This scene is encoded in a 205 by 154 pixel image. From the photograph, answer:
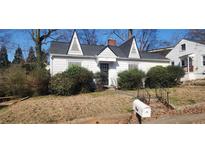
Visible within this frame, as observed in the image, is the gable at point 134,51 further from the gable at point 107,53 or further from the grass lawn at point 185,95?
the grass lawn at point 185,95

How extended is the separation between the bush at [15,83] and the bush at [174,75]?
393 centimetres

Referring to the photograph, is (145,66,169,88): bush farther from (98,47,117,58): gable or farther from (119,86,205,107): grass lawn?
(98,47,117,58): gable

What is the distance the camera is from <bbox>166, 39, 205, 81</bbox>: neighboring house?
4.45 meters

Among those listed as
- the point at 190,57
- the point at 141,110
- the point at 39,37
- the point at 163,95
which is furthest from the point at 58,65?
the point at 190,57

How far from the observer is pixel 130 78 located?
4352 mm

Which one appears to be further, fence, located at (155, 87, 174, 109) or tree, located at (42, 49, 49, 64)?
tree, located at (42, 49, 49, 64)

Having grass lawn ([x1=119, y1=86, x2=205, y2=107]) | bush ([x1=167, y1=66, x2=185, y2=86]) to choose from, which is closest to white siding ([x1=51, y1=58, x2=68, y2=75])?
grass lawn ([x1=119, y1=86, x2=205, y2=107])

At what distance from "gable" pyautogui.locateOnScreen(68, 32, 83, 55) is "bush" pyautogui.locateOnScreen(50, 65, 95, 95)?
15.6 inches

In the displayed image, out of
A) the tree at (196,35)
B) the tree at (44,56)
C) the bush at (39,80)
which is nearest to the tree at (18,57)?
the bush at (39,80)

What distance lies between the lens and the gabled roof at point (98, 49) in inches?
174
